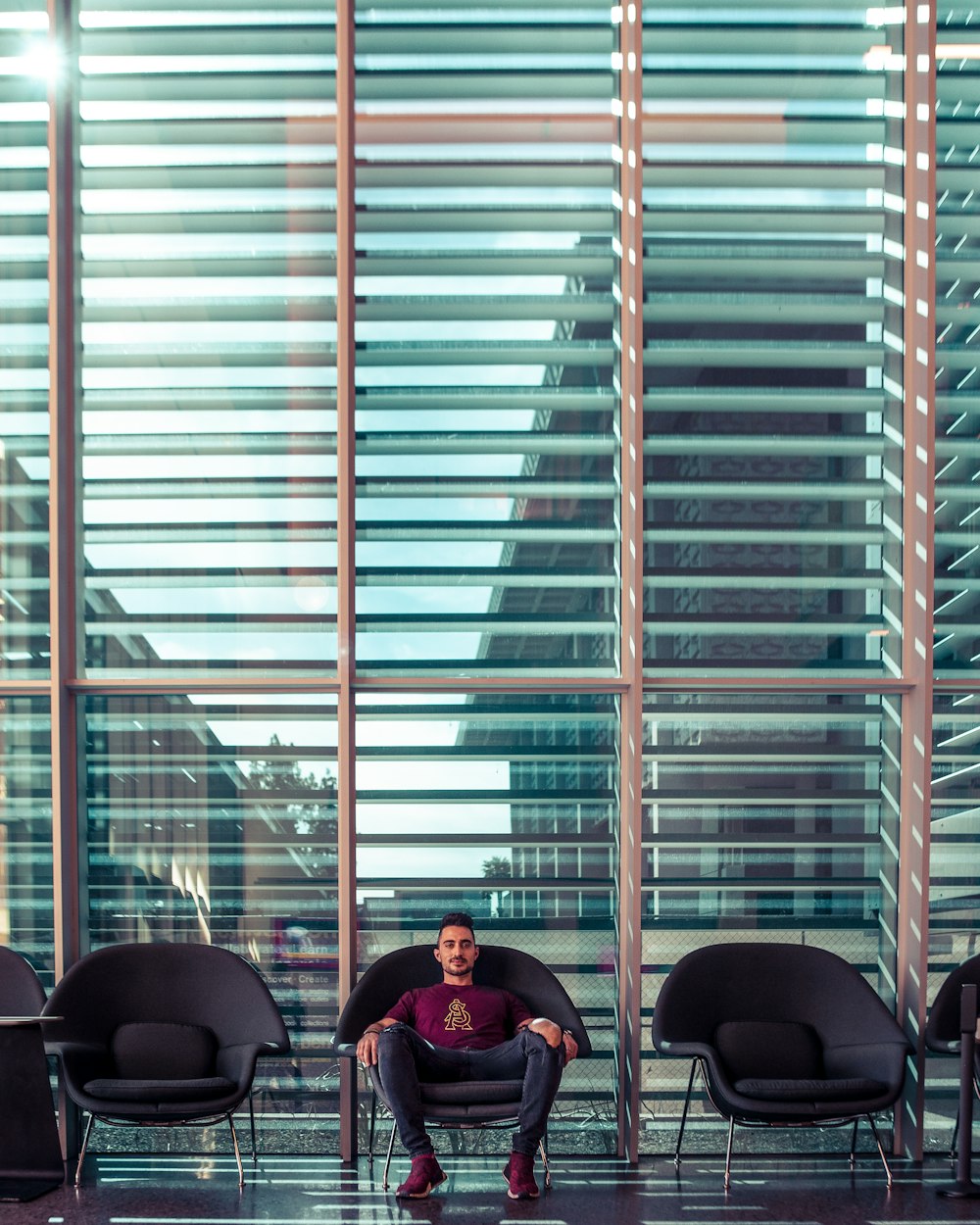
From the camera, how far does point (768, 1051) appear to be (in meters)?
5.39

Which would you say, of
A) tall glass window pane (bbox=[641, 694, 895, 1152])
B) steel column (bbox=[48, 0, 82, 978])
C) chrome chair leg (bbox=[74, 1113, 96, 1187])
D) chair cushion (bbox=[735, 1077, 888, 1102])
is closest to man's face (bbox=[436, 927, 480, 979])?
tall glass window pane (bbox=[641, 694, 895, 1152])

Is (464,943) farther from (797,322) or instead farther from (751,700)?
(797,322)

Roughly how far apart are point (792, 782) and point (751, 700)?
40 cm

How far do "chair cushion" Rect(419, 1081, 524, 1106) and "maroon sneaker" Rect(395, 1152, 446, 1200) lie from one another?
0.70 ft

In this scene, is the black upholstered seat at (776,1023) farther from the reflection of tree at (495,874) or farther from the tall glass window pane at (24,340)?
the tall glass window pane at (24,340)

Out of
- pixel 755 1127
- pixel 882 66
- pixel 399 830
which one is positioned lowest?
pixel 755 1127

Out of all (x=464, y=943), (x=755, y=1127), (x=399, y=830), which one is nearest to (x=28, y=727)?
(x=399, y=830)

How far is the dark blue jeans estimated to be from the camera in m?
4.86

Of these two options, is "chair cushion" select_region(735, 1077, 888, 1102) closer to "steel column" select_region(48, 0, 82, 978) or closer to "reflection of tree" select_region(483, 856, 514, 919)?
"reflection of tree" select_region(483, 856, 514, 919)

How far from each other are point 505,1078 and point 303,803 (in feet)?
4.79

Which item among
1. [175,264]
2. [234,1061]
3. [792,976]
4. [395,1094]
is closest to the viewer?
[395,1094]

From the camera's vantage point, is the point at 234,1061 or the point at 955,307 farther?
the point at 955,307

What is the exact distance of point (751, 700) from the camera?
5.91 meters

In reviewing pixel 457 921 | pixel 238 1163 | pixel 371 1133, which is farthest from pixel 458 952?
pixel 238 1163
